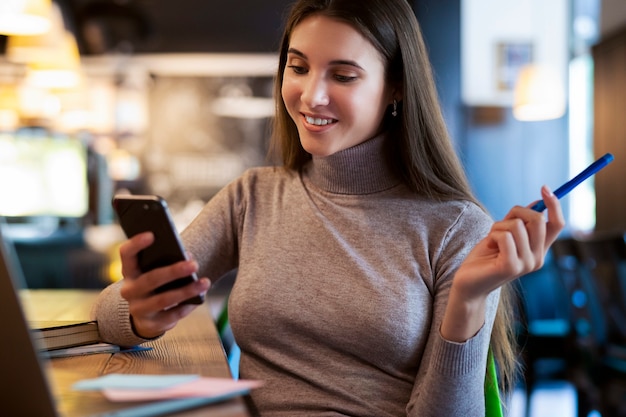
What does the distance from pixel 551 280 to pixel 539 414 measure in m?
0.89

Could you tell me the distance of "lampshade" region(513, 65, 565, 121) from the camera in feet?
20.0

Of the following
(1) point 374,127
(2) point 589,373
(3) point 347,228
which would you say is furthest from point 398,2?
(2) point 589,373

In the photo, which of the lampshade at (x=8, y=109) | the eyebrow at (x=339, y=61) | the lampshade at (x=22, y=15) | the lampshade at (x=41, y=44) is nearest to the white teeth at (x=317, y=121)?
the eyebrow at (x=339, y=61)

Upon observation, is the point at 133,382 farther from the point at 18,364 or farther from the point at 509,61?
the point at 509,61

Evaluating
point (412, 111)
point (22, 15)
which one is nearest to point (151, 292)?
point (412, 111)

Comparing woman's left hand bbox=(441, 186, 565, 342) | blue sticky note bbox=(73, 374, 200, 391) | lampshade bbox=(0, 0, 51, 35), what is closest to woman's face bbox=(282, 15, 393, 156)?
woman's left hand bbox=(441, 186, 565, 342)

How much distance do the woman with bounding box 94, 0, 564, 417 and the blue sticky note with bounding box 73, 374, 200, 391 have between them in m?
0.19

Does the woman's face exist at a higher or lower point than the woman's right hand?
higher

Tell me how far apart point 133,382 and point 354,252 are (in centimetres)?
59

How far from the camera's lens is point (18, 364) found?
812 mm

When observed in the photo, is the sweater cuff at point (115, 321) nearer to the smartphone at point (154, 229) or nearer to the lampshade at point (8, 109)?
the smartphone at point (154, 229)

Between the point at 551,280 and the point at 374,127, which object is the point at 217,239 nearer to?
the point at 374,127

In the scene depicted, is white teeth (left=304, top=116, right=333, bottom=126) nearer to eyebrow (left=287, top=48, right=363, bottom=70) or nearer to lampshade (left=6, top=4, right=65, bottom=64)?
eyebrow (left=287, top=48, right=363, bottom=70)

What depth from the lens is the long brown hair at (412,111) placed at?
149cm
